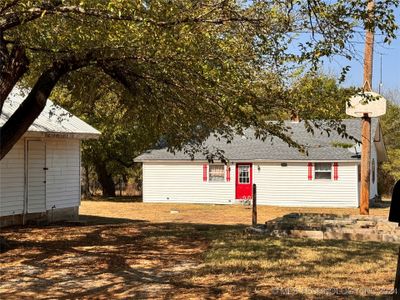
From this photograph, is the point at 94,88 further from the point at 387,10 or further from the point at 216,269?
the point at 387,10

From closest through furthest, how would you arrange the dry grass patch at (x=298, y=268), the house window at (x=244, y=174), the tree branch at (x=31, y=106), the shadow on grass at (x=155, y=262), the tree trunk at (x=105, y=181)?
the dry grass patch at (x=298, y=268) → the shadow on grass at (x=155, y=262) → the tree branch at (x=31, y=106) → the house window at (x=244, y=174) → the tree trunk at (x=105, y=181)

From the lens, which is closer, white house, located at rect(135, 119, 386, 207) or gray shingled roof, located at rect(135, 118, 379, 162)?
white house, located at rect(135, 119, 386, 207)

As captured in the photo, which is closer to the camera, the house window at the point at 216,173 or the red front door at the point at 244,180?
the red front door at the point at 244,180

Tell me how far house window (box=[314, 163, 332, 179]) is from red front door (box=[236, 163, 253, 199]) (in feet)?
12.3

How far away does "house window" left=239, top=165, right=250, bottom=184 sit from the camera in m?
29.8

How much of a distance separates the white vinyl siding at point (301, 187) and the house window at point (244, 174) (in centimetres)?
46

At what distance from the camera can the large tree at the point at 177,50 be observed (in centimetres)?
547

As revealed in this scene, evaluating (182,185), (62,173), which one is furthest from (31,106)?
(182,185)

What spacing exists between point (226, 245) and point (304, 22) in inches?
214

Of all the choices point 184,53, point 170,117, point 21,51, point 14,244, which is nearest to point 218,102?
point 184,53

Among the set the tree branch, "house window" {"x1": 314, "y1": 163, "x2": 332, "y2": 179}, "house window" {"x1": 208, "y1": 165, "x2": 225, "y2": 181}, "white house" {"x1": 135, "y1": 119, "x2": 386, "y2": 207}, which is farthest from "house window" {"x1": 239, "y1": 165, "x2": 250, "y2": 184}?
the tree branch

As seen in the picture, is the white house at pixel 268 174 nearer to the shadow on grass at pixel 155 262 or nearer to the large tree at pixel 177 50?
the shadow on grass at pixel 155 262

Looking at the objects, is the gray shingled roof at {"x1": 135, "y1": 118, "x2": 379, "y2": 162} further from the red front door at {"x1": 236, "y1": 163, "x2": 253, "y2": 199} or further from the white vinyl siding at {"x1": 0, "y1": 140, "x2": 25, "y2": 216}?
the white vinyl siding at {"x1": 0, "y1": 140, "x2": 25, "y2": 216}

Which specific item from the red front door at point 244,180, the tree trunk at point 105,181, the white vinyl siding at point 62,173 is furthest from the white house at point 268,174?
the white vinyl siding at point 62,173
